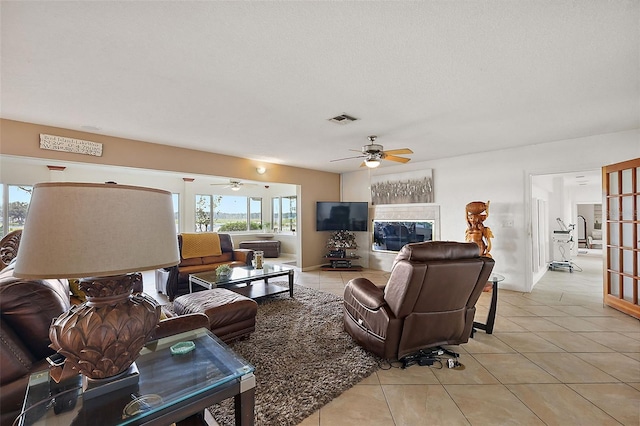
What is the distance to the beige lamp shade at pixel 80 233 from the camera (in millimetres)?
860

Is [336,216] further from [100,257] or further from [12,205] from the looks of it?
[12,205]

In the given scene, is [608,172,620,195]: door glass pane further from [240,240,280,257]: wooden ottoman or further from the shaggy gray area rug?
[240,240,280,257]: wooden ottoman

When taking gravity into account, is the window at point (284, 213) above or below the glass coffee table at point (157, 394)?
above

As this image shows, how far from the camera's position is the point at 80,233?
2.85 feet

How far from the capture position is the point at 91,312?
3.43 feet

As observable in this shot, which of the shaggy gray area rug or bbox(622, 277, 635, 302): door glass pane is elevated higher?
bbox(622, 277, 635, 302): door glass pane

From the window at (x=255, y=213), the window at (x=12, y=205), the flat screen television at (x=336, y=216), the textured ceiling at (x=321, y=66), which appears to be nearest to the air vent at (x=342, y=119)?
the textured ceiling at (x=321, y=66)

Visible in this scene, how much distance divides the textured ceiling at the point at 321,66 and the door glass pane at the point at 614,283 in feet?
6.69

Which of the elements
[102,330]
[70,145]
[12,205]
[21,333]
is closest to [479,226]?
[102,330]

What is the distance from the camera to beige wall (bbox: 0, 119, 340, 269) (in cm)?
331

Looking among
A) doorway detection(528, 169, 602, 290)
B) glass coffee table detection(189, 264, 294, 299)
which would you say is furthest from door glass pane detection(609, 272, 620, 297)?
glass coffee table detection(189, 264, 294, 299)

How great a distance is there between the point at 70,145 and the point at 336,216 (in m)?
4.93

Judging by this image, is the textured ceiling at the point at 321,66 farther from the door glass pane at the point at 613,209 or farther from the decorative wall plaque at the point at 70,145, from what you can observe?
the door glass pane at the point at 613,209

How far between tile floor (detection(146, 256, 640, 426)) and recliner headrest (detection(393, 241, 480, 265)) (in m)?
0.95
